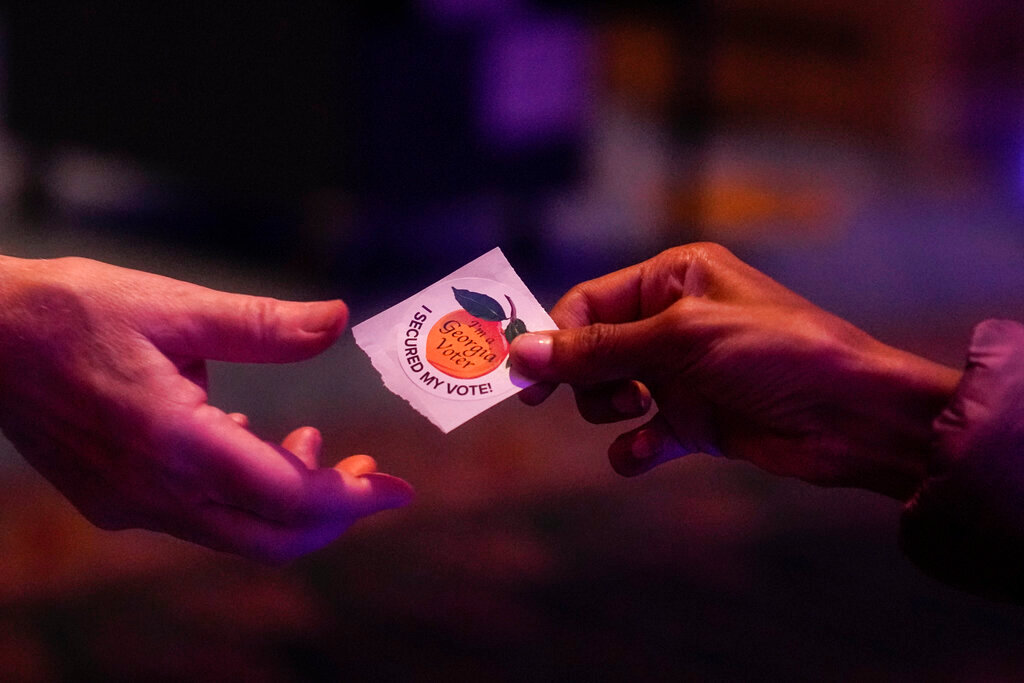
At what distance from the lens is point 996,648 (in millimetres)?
1799

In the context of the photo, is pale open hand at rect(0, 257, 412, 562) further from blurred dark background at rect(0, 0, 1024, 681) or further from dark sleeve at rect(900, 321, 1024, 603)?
blurred dark background at rect(0, 0, 1024, 681)

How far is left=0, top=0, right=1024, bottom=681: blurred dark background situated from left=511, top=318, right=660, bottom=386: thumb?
978mm

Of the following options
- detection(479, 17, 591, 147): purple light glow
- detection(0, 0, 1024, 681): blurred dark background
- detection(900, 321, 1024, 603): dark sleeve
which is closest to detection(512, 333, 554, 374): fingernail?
detection(900, 321, 1024, 603): dark sleeve

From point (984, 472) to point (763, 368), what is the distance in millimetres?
278

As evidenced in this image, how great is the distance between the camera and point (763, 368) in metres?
0.98

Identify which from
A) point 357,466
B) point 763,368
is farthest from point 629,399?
point 357,466

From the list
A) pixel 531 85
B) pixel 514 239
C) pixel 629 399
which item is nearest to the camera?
pixel 629 399

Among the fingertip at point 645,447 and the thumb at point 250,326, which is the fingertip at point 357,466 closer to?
the thumb at point 250,326

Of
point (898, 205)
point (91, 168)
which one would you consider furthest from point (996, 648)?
point (898, 205)

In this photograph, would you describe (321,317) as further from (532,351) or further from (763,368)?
(763,368)

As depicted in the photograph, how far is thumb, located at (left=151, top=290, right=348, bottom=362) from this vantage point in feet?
3.07

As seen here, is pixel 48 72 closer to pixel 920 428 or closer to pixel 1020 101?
pixel 920 428

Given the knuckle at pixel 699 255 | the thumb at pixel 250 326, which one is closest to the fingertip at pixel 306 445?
the thumb at pixel 250 326

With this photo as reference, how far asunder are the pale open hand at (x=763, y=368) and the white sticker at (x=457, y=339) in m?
0.05
